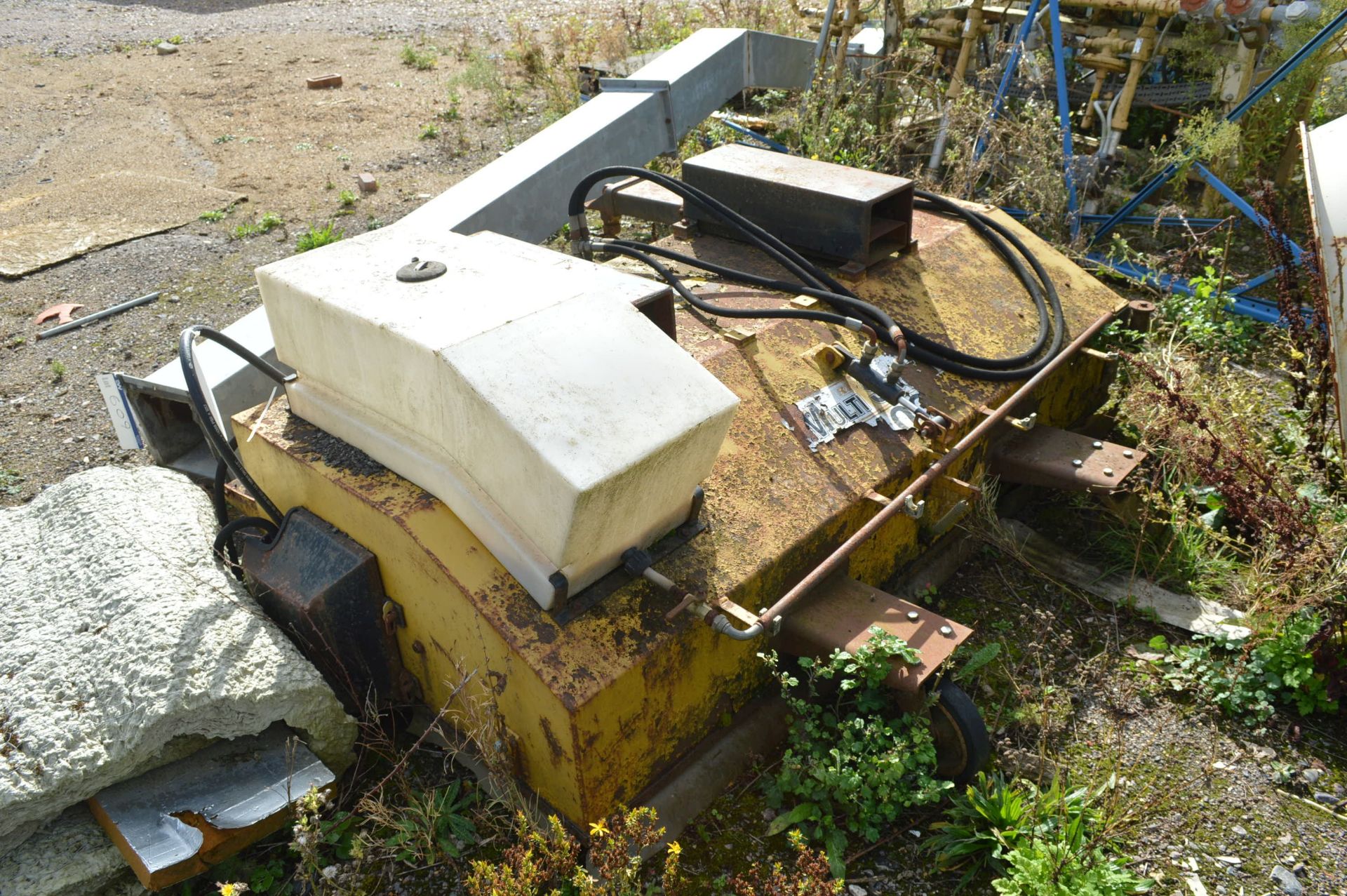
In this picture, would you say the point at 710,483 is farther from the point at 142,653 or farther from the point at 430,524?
the point at 142,653

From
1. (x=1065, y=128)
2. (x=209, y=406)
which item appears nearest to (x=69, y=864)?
(x=209, y=406)

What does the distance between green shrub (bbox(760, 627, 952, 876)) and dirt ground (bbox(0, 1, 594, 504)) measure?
342cm

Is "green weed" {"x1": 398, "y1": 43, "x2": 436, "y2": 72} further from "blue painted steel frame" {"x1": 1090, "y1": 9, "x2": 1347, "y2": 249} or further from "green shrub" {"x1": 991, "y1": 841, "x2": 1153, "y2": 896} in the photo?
"green shrub" {"x1": 991, "y1": 841, "x2": 1153, "y2": 896}

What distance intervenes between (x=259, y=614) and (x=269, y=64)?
9.51m

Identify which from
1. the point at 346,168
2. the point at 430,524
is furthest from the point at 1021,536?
the point at 346,168

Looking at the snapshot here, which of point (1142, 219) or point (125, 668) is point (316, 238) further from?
point (1142, 219)

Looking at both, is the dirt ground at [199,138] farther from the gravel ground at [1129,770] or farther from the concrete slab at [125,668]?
the gravel ground at [1129,770]

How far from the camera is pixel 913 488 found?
262cm

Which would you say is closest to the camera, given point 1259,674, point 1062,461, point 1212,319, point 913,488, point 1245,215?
point 913,488

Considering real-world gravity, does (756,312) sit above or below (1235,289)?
above

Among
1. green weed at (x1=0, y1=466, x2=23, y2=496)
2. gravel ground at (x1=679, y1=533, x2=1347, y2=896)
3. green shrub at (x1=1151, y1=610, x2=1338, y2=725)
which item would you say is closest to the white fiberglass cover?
gravel ground at (x1=679, y1=533, x2=1347, y2=896)

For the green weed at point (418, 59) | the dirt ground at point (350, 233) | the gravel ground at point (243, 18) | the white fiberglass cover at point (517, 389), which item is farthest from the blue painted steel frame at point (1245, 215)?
the gravel ground at point (243, 18)

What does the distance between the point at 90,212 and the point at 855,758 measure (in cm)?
690

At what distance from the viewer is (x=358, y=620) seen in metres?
2.48
